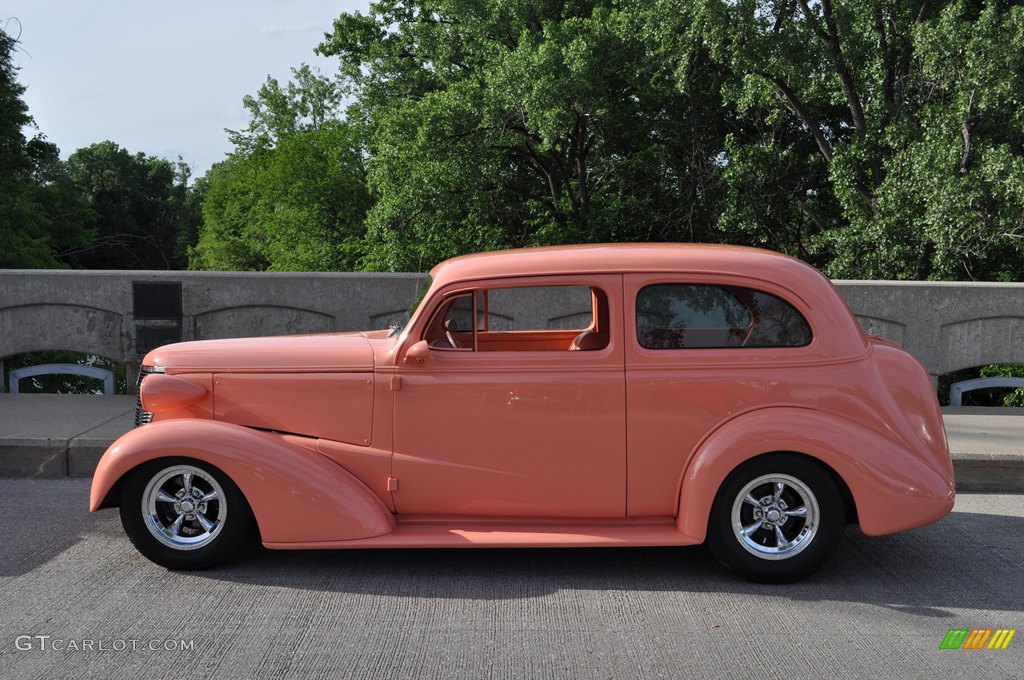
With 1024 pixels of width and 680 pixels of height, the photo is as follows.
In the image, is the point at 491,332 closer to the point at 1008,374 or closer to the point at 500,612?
the point at 500,612

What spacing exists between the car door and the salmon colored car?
0.03ft

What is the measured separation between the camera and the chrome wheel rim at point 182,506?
4801mm

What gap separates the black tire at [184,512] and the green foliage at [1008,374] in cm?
843

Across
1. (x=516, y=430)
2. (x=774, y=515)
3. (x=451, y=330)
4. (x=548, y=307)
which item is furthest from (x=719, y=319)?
(x=548, y=307)

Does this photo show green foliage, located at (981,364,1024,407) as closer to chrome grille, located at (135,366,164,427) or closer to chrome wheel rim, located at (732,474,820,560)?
→ chrome wheel rim, located at (732,474,820,560)

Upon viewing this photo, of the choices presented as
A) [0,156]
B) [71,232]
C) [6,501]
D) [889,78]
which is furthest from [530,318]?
[71,232]

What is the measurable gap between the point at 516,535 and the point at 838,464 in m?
1.64

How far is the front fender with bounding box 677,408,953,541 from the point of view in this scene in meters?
4.59

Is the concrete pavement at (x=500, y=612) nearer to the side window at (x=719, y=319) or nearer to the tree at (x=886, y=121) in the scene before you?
the side window at (x=719, y=319)

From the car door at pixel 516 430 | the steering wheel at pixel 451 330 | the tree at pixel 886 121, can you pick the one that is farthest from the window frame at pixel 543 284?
the tree at pixel 886 121

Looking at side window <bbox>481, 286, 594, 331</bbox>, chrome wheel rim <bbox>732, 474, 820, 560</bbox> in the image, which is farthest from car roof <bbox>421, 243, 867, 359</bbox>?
side window <bbox>481, 286, 594, 331</bbox>

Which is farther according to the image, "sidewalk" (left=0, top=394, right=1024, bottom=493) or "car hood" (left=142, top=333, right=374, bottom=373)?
"sidewalk" (left=0, top=394, right=1024, bottom=493)

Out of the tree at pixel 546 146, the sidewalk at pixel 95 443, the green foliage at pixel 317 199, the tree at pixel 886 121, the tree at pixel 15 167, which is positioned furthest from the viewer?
the green foliage at pixel 317 199

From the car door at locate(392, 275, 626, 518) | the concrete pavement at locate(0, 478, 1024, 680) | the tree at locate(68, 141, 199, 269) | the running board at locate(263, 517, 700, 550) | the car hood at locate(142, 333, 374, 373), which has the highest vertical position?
the tree at locate(68, 141, 199, 269)
